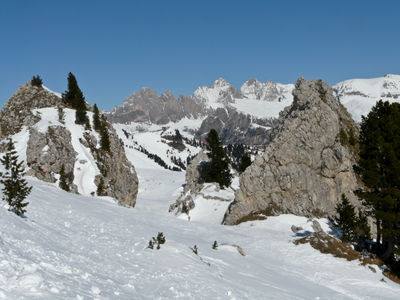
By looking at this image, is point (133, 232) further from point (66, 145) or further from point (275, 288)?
point (66, 145)

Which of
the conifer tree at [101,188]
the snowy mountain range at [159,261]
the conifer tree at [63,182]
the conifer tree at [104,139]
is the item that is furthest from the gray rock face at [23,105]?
the snowy mountain range at [159,261]

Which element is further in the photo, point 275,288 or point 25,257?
point 275,288

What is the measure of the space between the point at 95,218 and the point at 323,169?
117 ft

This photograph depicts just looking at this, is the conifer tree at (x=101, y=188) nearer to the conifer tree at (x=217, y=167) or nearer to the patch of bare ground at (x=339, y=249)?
the conifer tree at (x=217, y=167)

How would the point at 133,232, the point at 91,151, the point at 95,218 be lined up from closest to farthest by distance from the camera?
the point at 133,232 < the point at 95,218 < the point at 91,151

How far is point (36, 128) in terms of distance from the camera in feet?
188

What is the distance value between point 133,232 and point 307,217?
29.2 metres

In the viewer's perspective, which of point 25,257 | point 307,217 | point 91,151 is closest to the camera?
point 25,257

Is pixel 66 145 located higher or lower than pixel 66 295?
higher

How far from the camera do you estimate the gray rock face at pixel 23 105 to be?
208 feet

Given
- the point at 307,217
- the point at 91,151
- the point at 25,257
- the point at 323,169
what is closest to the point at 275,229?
the point at 307,217

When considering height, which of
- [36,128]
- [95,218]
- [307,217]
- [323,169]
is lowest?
[95,218]

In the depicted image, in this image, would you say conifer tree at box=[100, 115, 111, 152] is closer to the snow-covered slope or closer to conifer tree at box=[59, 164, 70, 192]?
the snow-covered slope

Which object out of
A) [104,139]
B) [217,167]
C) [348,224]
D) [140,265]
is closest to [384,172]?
[348,224]
